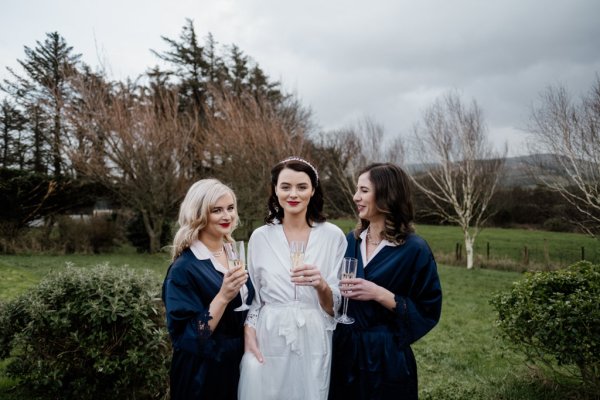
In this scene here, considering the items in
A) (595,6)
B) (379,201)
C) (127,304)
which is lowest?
(127,304)

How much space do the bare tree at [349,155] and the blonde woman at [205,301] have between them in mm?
24265

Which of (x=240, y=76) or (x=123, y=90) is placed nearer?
(x=123, y=90)

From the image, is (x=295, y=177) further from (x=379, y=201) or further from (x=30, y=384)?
(x=30, y=384)

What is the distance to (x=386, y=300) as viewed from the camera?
2.63m

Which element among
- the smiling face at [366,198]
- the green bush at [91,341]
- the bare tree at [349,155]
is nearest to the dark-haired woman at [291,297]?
the smiling face at [366,198]

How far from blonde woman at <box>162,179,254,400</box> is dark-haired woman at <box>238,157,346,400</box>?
0.16 metres

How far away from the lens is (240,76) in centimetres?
3300

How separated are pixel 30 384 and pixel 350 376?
3.12 m

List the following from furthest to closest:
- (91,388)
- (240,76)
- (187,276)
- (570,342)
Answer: (240,76) → (570,342) → (91,388) → (187,276)

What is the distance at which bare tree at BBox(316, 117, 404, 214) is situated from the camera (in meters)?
27.6

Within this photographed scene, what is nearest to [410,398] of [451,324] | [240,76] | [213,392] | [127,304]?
[213,392]

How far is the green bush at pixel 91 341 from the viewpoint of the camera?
356cm

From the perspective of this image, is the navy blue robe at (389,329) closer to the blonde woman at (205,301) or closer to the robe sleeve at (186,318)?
the blonde woman at (205,301)

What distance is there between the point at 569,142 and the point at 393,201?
16.4 m
